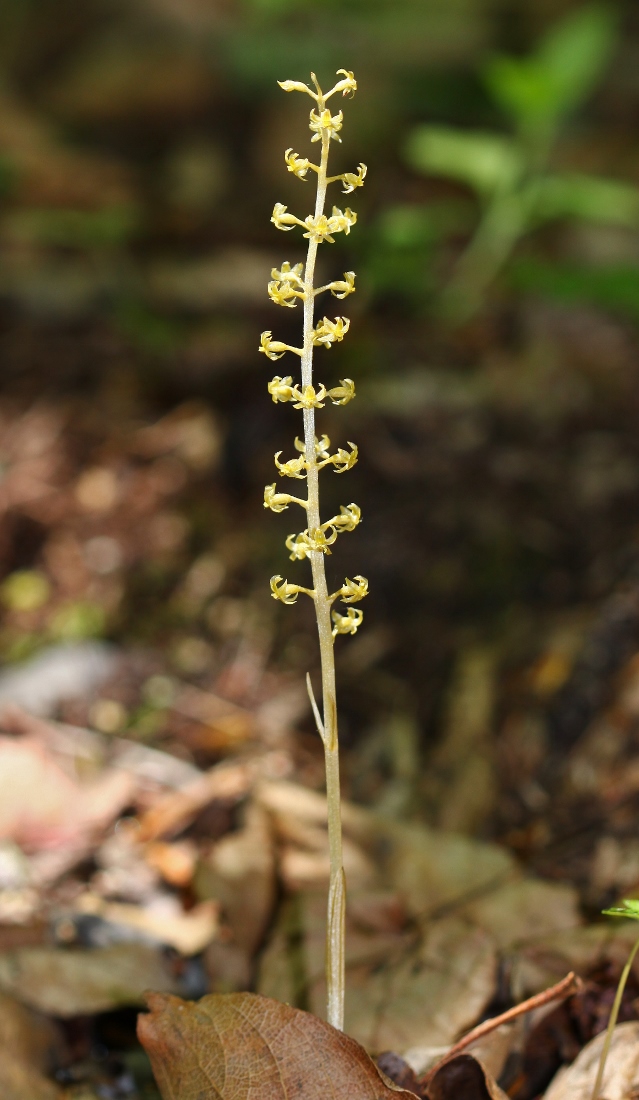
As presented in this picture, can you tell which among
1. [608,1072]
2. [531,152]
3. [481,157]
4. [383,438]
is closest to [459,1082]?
[608,1072]

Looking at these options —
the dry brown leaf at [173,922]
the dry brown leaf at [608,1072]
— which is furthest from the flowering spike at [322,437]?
the dry brown leaf at [173,922]

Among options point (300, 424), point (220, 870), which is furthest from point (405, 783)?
point (300, 424)

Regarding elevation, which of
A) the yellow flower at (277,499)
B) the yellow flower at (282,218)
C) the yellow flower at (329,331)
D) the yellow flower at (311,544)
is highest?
the yellow flower at (282,218)

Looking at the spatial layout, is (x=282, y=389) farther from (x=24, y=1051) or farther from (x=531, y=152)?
(x=531, y=152)

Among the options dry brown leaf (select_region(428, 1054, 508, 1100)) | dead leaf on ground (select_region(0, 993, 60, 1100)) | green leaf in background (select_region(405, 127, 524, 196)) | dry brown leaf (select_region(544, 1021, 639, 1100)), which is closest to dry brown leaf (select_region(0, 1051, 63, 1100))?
dead leaf on ground (select_region(0, 993, 60, 1100))

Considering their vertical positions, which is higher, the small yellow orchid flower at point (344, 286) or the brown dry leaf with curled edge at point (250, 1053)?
the small yellow orchid flower at point (344, 286)

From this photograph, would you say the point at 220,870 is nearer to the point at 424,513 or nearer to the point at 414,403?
the point at 424,513

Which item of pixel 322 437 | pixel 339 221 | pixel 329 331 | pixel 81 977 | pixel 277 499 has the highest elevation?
pixel 339 221

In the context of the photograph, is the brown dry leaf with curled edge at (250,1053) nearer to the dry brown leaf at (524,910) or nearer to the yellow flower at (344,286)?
the dry brown leaf at (524,910)
